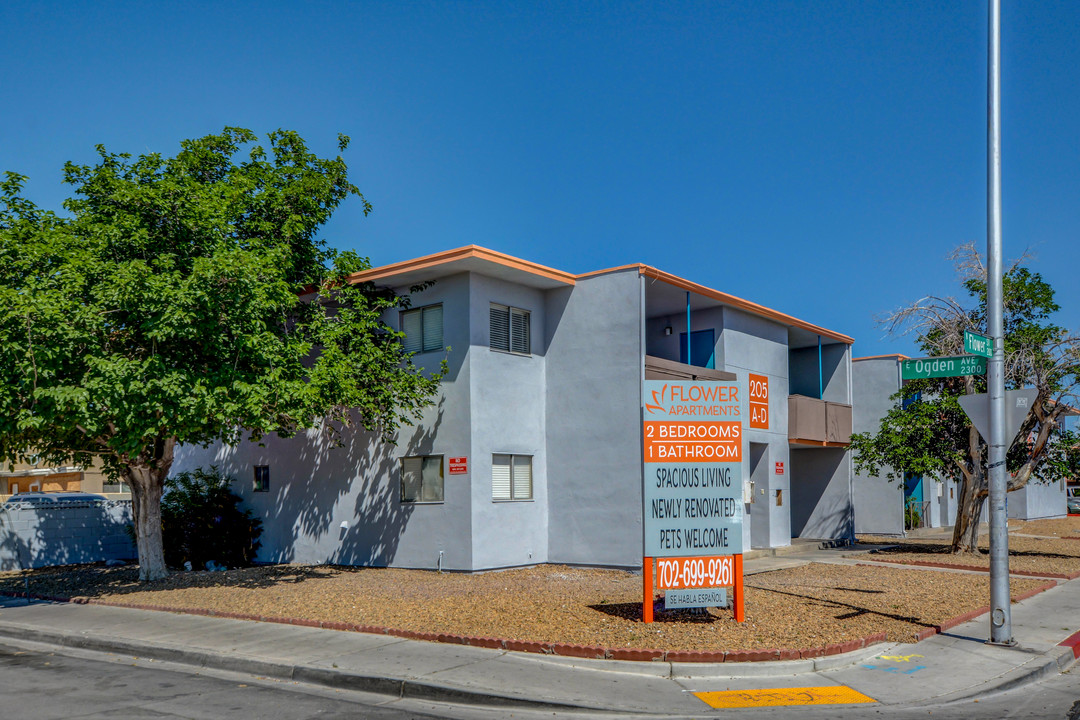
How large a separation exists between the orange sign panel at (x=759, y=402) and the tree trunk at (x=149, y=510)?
1394 cm

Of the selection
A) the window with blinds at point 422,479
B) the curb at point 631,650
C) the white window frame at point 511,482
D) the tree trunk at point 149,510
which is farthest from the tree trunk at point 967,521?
the tree trunk at point 149,510

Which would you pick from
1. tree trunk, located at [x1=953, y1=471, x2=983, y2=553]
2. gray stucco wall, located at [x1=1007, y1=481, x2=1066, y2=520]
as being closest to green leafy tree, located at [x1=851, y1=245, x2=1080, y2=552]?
tree trunk, located at [x1=953, y1=471, x2=983, y2=553]

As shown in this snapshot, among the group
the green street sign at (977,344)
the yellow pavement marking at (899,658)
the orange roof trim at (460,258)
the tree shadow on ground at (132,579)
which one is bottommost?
the tree shadow on ground at (132,579)

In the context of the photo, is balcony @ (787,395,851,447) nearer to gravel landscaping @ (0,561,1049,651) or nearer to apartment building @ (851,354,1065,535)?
apartment building @ (851,354,1065,535)

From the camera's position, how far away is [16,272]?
14266mm

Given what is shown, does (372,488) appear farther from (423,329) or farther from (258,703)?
(258,703)

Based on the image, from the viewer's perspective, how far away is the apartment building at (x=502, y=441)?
18.2m

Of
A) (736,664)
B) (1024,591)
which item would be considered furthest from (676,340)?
(736,664)

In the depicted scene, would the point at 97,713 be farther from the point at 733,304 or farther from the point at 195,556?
the point at 733,304

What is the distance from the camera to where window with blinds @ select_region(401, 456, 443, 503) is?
18578mm

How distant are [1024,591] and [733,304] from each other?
919 cm

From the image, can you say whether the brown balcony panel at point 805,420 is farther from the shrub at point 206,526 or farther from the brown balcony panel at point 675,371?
the shrub at point 206,526

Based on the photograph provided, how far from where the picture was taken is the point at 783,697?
865 cm

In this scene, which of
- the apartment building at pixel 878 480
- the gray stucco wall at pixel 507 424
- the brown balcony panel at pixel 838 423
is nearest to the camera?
the gray stucco wall at pixel 507 424
